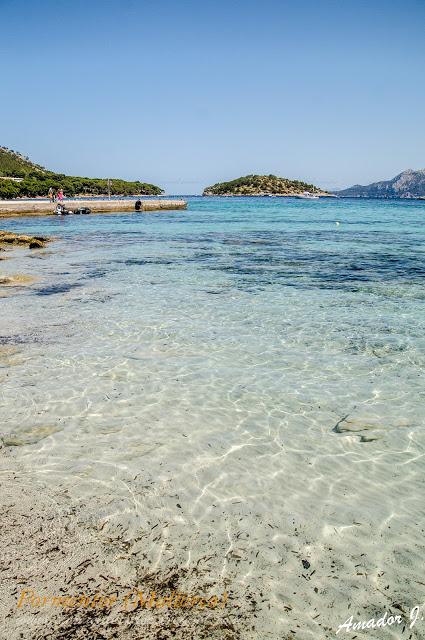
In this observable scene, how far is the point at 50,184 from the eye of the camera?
10338cm

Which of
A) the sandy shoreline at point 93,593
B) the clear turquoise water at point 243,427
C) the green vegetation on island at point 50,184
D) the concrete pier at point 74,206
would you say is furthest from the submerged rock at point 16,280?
the green vegetation on island at point 50,184

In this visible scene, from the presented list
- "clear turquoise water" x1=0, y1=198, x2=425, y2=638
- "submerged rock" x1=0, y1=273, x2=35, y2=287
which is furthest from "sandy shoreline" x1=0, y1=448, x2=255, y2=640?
"submerged rock" x1=0, y1=273, x2=35, y2=287

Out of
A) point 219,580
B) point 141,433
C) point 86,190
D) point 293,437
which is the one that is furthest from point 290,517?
point 86,190

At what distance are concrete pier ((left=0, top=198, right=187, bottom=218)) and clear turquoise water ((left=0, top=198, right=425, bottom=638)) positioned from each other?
47.6m

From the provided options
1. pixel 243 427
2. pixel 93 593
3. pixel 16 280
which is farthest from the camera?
pixel 16 280

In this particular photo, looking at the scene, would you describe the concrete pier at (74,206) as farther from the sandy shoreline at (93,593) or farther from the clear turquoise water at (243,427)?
the sandy shoreline at (93,593)

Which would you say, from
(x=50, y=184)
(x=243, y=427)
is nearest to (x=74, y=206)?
(x=50, y=184)

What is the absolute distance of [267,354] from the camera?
8289 millimetres

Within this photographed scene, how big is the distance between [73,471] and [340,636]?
3.13m

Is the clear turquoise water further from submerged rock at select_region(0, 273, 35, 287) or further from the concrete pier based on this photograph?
the concrete pier

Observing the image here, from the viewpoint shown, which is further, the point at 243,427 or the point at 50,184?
the point at 50,184

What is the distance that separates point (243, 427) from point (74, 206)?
202 ft

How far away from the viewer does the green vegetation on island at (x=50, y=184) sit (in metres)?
92.7

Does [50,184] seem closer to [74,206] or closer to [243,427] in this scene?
[74,206]
